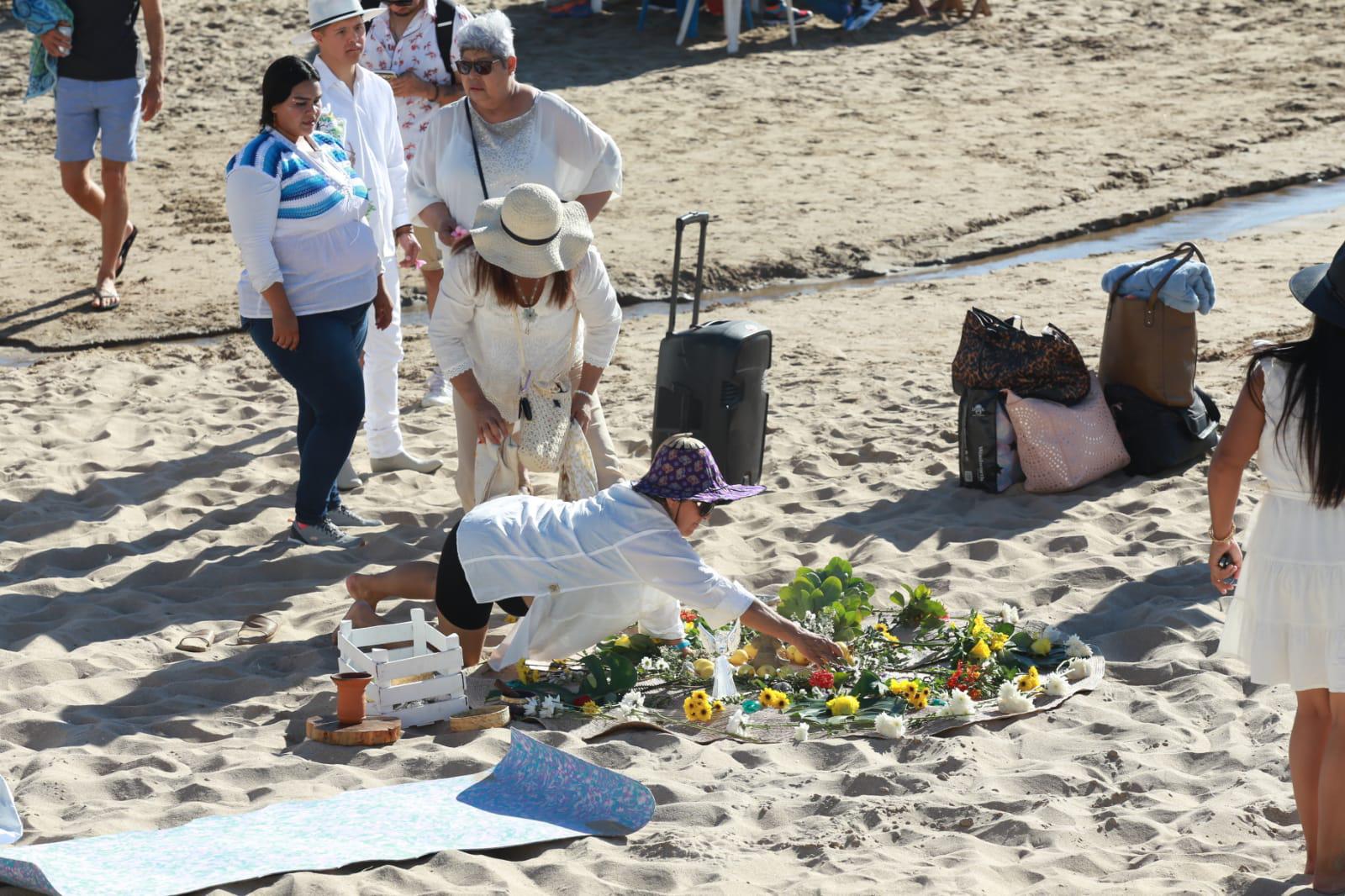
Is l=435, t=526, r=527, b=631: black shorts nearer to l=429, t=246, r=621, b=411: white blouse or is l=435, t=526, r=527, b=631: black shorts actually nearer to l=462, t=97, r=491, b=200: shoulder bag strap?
l=429, t=246, r=621, b=411: white blouse

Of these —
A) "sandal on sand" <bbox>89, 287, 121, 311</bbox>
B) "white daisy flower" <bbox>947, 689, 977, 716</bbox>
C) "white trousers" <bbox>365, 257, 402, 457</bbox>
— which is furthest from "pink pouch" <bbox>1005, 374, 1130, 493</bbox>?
"sandal on sand" <bbox>89, 287, 121, 311</bbox>

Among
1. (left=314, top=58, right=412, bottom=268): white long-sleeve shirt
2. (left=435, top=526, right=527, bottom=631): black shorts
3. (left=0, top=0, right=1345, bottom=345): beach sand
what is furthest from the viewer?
(left=0, top=0, right=1345, bottom=345): beach sand

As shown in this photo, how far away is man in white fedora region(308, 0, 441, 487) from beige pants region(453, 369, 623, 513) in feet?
3.37

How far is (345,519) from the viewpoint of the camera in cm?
657

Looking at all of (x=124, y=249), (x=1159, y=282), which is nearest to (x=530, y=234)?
(x=1159, y=282)

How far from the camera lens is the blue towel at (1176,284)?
266 inches

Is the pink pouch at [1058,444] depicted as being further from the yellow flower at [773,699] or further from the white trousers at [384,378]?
the white trousers at [384,378]

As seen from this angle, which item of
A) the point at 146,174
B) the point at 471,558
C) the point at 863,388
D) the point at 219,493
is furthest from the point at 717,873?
the point at 146,174

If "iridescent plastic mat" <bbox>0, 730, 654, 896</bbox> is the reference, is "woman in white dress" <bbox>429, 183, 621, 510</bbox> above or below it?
above

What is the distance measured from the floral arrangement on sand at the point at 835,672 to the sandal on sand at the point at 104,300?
5530 millimetres

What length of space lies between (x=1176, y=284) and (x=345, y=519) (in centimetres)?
353


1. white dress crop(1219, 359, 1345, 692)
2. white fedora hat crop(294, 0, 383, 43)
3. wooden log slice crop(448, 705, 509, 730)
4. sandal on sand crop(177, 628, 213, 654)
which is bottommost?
sandal on sand crop(177, 628, 213, 654)

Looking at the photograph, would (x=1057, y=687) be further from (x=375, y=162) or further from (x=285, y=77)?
(x=375, y=162)

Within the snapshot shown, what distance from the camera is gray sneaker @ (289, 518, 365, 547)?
636 cm
